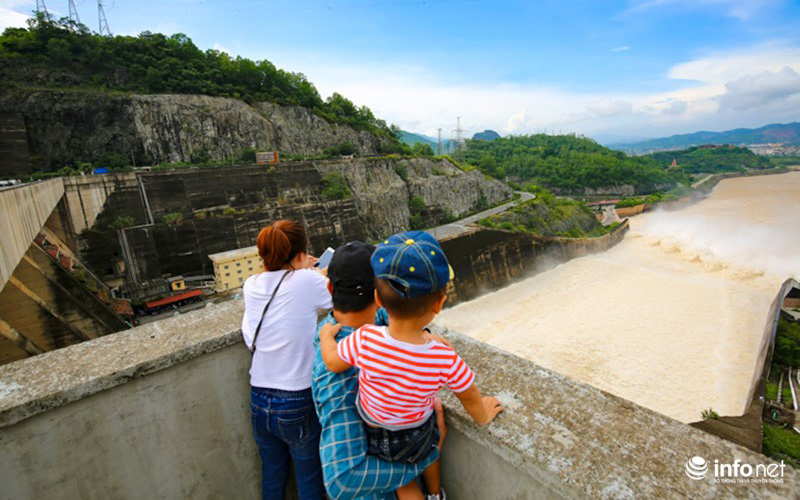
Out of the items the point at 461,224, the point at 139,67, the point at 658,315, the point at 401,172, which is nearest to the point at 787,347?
the point at 658,315

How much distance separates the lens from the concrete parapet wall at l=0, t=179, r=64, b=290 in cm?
571

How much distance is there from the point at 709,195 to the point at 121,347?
74.0 meters

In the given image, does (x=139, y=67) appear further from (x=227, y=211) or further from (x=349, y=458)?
(x=349, y=458)

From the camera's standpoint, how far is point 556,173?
193ft

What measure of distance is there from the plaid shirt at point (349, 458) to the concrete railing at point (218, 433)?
0.88 feet

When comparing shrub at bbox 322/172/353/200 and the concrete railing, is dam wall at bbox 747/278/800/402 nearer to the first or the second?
the concrete railing

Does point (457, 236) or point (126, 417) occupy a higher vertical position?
point (126, 417)

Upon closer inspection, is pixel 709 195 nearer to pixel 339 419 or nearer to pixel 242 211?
pixel 242 211

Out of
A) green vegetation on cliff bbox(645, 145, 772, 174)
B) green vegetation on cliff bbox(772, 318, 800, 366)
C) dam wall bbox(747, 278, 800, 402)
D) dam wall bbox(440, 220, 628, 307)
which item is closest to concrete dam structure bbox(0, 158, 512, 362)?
dam wall bbox(440, 220, 628, 307)

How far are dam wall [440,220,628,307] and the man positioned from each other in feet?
58.2

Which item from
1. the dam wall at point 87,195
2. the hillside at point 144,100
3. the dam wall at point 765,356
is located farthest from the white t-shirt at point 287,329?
the hillside at point 144,100

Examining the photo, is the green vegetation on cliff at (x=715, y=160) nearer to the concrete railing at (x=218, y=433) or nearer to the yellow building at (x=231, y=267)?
the yellow building at (x=231, y=267)

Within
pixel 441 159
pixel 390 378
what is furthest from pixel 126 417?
pixel 441 159

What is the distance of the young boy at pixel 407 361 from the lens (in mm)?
1281
